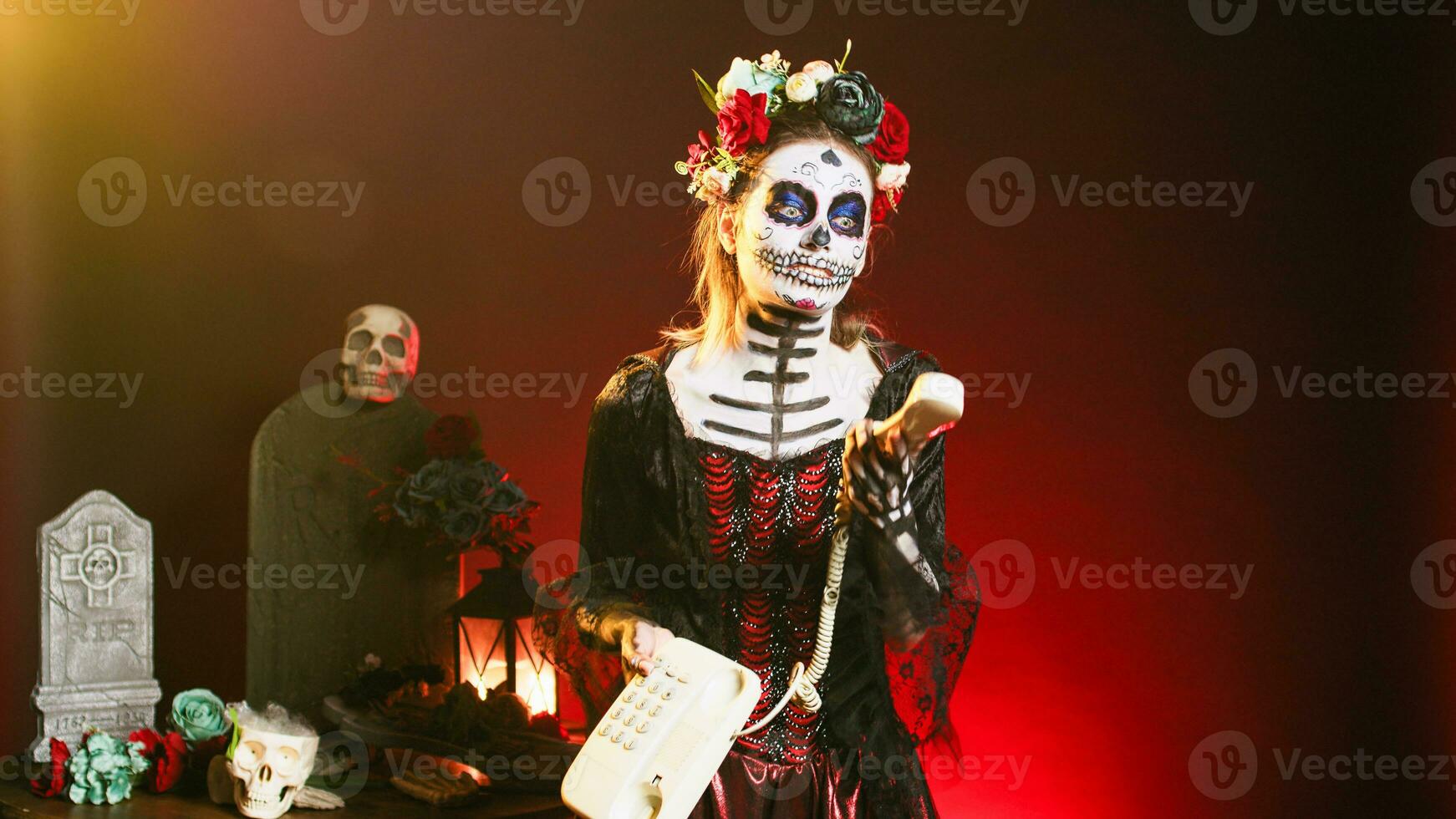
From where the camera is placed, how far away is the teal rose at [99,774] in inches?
103

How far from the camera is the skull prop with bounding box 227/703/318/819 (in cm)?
249

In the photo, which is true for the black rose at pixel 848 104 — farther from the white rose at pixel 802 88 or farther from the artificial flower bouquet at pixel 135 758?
the artificial flower bouquet at pixel 135 758

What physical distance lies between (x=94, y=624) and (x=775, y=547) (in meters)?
1.69

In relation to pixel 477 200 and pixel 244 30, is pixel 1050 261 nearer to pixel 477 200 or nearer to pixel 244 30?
pixel 477 200

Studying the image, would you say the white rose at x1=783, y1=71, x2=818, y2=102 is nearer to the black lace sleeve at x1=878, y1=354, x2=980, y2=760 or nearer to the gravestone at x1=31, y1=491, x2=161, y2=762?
the black lace sleeve at x1=878, y1=354, x2=980, y2=760

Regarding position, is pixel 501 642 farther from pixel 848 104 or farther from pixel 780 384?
pixel 848 104

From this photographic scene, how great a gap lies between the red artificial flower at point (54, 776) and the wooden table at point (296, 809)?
0.02 meters

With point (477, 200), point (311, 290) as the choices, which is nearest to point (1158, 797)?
point (477, 200)

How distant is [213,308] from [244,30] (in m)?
0.72

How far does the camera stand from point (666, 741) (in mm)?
1672

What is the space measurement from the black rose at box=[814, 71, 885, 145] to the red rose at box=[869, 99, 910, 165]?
3 cm

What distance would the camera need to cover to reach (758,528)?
1868 millimetres

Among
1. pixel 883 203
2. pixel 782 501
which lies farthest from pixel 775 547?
pixel 883 203

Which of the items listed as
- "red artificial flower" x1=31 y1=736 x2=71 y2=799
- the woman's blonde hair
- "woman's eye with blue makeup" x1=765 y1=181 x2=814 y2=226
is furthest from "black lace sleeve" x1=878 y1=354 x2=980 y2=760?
"red artificial flower" x1=31 y1=736 x2=71 y2=799
